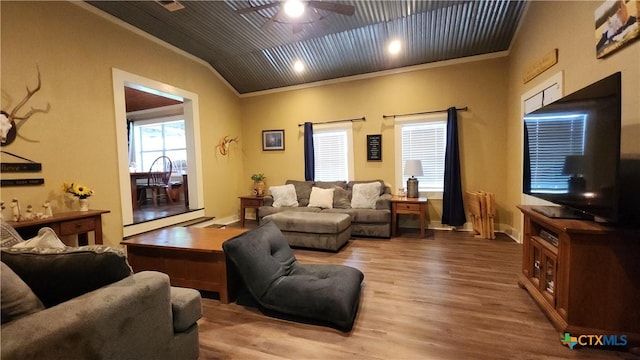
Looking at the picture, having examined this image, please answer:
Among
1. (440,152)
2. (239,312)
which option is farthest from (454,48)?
(239,312)

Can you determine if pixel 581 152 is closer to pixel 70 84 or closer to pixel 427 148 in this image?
pixel 427 148

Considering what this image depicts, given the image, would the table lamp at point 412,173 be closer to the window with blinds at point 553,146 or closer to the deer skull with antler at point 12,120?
the window with blinds at point 553,146

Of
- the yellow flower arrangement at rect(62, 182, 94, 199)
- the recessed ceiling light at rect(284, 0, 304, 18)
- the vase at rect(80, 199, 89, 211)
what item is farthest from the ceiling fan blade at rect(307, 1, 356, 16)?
the vase at rect(80, 199, 89, 211)

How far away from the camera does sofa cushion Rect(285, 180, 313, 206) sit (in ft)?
16.8

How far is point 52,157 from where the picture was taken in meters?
2.99

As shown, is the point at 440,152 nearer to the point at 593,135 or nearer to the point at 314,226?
the point at 314,226

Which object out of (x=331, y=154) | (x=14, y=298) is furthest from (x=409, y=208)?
(x=14, y=298)

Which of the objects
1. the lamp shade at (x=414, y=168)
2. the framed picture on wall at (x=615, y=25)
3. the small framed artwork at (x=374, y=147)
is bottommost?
the lamp shade at (x=414, y=168)

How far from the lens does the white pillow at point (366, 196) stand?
4578mm

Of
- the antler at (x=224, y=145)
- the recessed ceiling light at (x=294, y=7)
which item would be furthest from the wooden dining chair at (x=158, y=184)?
the recessed ceiling light at (x=294, y=7)

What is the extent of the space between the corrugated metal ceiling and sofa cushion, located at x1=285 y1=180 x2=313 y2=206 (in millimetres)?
2154

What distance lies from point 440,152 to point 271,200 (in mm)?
3219

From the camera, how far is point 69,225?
2791 millimetres

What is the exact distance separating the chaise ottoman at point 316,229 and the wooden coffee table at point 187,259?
4.17 ft
